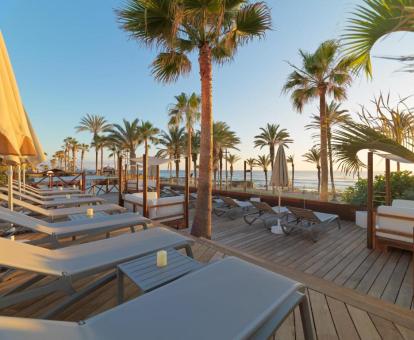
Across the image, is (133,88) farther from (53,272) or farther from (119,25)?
(53,272)

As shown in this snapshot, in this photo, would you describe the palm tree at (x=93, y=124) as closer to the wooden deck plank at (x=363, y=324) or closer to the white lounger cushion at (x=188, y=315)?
the white lounger cushion at (x=188, y=315)

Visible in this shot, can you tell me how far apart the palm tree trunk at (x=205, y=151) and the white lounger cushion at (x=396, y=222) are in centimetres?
387

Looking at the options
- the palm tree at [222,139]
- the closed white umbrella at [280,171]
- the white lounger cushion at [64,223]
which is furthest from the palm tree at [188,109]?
the white lounger cushion at [64,223]

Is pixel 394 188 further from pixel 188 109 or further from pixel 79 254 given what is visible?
pixel 188 109

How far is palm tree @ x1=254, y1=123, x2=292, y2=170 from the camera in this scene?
25.7m

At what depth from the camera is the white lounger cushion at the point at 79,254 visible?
6.48ft

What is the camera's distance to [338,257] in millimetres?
4414

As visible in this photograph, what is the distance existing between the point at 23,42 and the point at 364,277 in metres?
15.4

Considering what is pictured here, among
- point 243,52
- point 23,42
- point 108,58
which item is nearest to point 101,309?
point 243,52

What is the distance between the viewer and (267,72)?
11305mm

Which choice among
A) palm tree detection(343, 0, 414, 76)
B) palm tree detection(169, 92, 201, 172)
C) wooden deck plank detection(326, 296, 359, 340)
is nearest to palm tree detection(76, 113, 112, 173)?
palm tree detection(169, 92, 201, 172)

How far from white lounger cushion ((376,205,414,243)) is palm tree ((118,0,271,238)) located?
3852 mm

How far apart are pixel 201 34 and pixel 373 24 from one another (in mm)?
4593

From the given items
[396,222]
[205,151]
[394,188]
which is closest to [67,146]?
[205,151]
